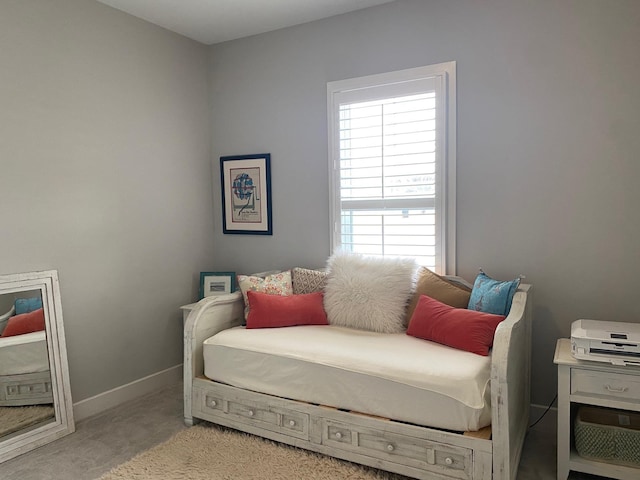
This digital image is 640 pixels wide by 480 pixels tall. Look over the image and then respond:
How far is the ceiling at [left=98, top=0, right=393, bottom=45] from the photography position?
10.00 feet

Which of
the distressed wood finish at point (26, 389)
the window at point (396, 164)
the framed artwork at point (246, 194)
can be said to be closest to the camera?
the distressed wood finish at point (26, 389)

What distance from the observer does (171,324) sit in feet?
11.9

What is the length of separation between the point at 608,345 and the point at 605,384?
0.18 meters

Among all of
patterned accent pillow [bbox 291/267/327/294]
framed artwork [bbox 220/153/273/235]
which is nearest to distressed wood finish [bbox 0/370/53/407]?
patterned accent pillow [bbox 291/267/327/294]

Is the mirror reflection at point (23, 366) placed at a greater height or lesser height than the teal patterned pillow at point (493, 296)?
lesser

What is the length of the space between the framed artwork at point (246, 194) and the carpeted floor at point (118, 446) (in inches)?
55.3

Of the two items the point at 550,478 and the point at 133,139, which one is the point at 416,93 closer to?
the point at 133,139

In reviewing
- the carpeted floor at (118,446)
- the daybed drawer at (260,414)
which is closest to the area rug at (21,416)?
the carpeted floor at (118,446)

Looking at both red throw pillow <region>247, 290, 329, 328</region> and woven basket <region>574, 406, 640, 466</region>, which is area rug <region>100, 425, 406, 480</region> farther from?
woven basket <region>574, 406, 640, 466</region>

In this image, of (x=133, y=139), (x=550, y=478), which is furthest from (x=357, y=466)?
(x=133, y=139)

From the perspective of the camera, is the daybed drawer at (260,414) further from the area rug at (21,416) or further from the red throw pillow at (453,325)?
the area rug at (21,416)

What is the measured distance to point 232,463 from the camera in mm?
2410

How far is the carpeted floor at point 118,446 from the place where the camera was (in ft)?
7.76

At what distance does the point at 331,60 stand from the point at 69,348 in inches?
100
